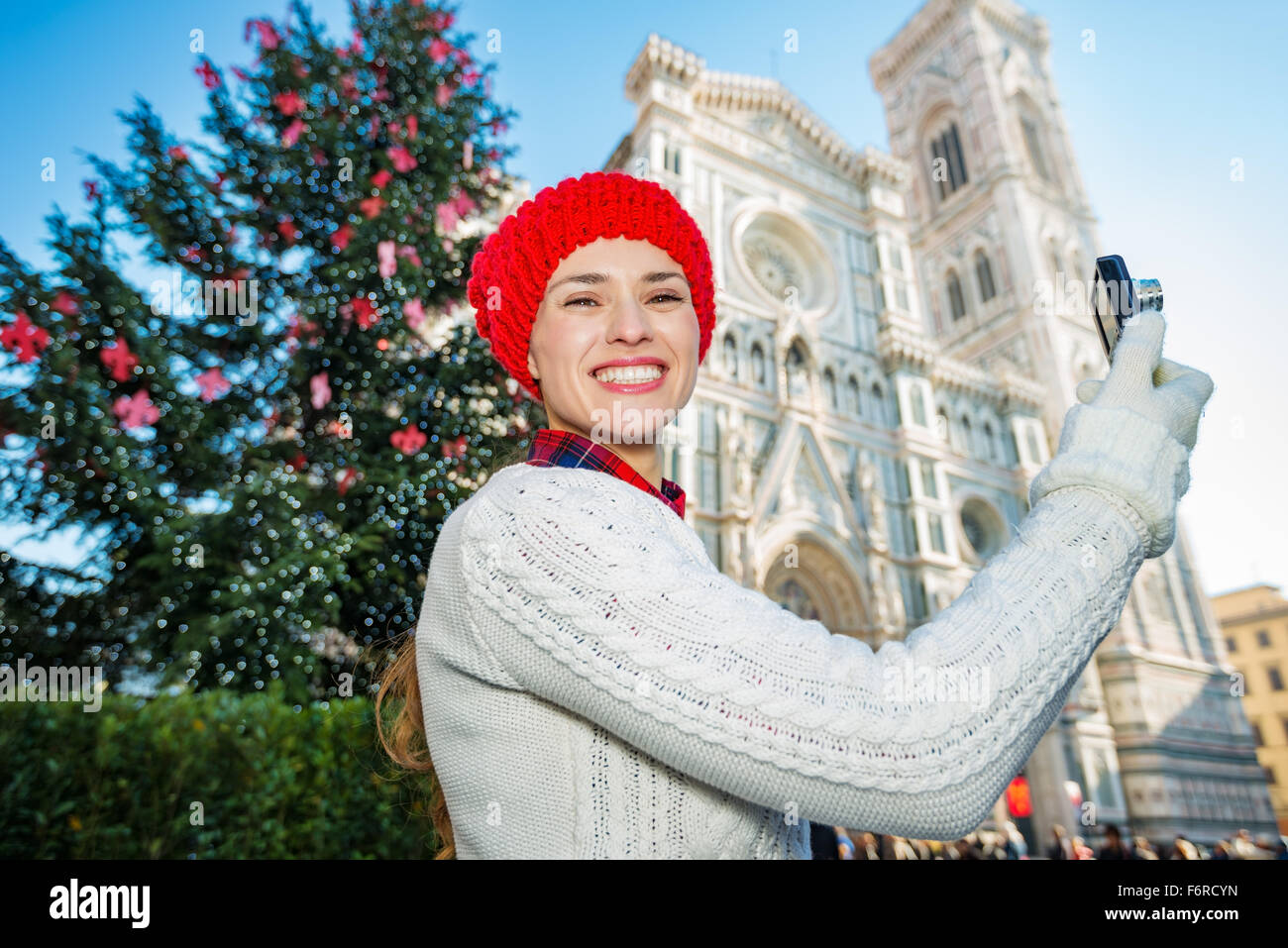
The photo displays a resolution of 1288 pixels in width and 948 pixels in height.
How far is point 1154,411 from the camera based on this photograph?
3.54 ft

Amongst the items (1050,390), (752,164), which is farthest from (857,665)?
(1050,390)

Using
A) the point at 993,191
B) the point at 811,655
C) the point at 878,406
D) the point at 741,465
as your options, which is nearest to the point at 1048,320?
the point at 993,191

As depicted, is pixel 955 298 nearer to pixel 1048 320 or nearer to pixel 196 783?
pixel 1048 320

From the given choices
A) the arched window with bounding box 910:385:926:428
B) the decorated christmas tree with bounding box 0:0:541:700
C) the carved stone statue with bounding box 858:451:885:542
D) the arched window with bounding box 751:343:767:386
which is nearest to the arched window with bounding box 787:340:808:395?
the arched window with bounding box 751:343:767:386

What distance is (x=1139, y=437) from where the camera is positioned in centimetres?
103

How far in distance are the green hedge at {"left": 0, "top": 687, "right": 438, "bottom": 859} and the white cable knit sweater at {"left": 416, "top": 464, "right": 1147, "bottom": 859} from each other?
10.7 ft

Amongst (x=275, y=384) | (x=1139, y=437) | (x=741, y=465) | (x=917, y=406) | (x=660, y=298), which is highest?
(x=917, y=406)

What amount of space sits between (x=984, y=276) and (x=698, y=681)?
31779 millimetres

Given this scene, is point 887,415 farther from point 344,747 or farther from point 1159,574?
point 344,747

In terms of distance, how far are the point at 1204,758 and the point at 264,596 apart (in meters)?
25.9

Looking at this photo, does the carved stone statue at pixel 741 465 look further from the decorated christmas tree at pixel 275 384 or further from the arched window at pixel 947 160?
the arched window at pixel 947 160

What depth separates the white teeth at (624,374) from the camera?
147 cm

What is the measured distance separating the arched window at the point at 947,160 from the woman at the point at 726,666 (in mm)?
33700

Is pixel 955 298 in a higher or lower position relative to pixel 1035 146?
lower
